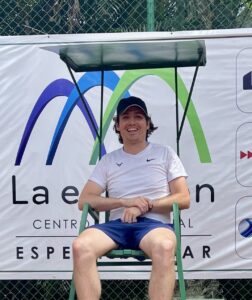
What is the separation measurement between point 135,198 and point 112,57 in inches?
41.4

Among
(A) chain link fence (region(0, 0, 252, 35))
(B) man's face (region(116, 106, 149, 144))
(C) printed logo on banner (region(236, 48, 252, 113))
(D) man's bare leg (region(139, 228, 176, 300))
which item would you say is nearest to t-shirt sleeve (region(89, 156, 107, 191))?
(B) man's face (region(116, 106, 149, 144))

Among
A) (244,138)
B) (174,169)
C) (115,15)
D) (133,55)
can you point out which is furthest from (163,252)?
(115,15)

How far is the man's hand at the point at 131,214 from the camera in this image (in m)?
3.51

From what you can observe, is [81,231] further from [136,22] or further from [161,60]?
[136,22]

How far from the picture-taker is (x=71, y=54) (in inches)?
157

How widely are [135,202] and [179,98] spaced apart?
127 centimetres

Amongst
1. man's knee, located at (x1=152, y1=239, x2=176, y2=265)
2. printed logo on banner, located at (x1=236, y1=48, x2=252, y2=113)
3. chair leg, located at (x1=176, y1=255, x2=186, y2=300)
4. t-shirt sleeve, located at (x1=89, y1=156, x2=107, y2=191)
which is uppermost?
printed logo on banner, located at (x1=236, y1=48, x2=252, y2=113)

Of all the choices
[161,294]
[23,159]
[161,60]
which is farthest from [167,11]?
[161,294]

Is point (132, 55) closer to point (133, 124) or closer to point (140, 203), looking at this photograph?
point (133, 124)

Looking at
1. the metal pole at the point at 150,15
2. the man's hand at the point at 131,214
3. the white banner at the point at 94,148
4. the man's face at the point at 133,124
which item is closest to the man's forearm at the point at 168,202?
the man's hand at the point at 131,214

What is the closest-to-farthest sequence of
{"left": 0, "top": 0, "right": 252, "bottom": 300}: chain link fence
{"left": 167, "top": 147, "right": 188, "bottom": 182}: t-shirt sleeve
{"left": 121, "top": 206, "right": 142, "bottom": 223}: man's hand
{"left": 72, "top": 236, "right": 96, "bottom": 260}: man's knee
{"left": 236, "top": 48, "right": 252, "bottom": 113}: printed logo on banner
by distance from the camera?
{"left": 72, "top": 236, "right": 96, "bottom": 260}: man's knee, {"left": 121, "top": 206, "right": 142, "bottom": 223}: man's hand, {"left": 167, "top": 147, "right": 188, "bottom": 182}: t-shirt sleeve, {"left": 236, "top": 48, "right": 252, "bottom": 113}: printed logo on banner, {"left": 0, "top": 0, "right": 252, "bottom": 300}: chain link fence

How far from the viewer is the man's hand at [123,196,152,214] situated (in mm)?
3521

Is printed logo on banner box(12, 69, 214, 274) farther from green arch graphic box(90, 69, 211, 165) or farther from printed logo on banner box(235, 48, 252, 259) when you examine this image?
printed logo on banner box(235, 48, 252, 259)

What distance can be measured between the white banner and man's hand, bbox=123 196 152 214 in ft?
3.36
